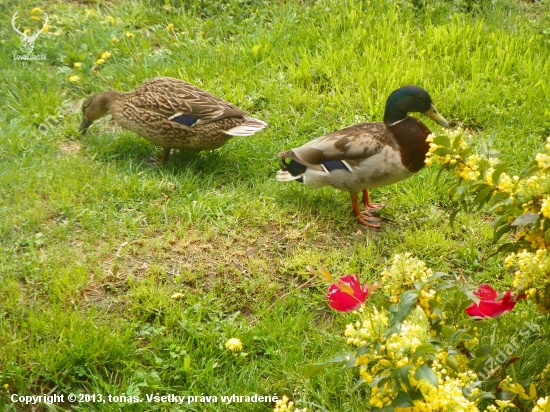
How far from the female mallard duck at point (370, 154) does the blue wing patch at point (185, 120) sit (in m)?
0.74

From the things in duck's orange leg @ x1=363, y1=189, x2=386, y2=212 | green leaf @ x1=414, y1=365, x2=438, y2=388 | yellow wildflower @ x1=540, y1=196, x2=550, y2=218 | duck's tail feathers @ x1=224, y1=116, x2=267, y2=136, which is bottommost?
duck's orange leg @ x1=363, y1=189, x2=386, y2=212

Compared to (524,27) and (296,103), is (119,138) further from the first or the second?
(524,27)

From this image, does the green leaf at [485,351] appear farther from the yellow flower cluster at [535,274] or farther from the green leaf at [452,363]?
the green leaf at [452,363]

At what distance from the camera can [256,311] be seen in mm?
3875

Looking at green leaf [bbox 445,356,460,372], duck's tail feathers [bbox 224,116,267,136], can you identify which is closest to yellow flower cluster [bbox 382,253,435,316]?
green leaf [bbox 445,356,460,372]

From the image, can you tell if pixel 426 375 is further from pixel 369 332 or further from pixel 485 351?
pixel 485 351

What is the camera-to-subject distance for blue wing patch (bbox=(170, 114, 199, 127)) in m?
4.93

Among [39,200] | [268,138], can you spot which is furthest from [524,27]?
[39,200]

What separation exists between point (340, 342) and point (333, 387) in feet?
1.19

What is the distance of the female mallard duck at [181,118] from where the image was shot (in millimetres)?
4941

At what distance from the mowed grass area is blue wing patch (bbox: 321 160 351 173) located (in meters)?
0.34

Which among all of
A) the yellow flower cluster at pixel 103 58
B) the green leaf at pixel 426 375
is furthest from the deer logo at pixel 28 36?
the green leaf at pixel 426 375

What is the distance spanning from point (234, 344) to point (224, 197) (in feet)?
4.87

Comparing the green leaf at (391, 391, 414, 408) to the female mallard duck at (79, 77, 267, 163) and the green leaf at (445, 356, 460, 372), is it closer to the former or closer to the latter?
the green leaf at (445, 356, 460, 372)
